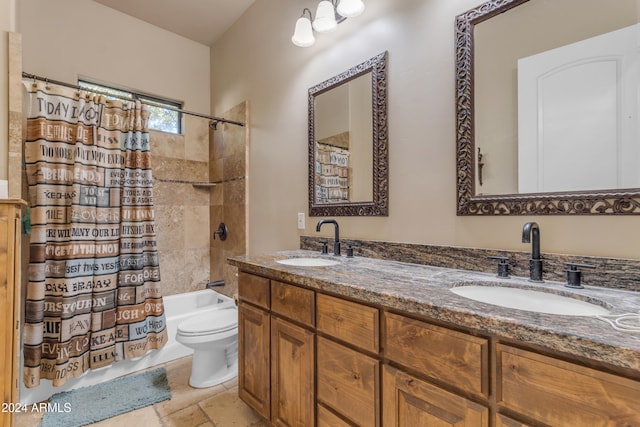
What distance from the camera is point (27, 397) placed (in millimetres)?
1797

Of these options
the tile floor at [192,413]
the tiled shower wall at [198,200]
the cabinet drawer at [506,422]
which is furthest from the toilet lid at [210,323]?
the cabinet drawer at [506,422]

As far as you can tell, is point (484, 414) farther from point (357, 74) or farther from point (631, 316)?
point (357, 74)

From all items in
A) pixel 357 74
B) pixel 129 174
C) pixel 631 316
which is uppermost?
pixel 357 74

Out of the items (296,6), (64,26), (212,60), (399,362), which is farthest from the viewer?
(212,60)

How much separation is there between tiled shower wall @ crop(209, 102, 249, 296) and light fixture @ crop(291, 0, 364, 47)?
0.95 m

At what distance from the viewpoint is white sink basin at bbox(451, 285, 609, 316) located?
84 cm

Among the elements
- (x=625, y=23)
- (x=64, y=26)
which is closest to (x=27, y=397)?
(x=64, y=26)

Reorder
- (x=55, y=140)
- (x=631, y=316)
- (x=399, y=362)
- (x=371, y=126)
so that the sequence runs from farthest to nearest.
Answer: (x=55, y=140)
(x=371, y=126)
(x=399, y=362)
(x=631, y=316)

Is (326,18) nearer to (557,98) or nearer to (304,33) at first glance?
(304,33)

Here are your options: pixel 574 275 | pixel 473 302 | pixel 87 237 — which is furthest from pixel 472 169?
pixel 87 237

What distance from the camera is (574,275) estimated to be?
946 millimetres

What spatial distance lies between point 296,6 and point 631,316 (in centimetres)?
241

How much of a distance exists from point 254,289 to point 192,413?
0.87m

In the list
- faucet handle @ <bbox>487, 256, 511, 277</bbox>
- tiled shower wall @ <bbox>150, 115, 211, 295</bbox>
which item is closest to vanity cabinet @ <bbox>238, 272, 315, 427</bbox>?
faucet handle @ <bbox>487, 256, 511, 277</bbox>
